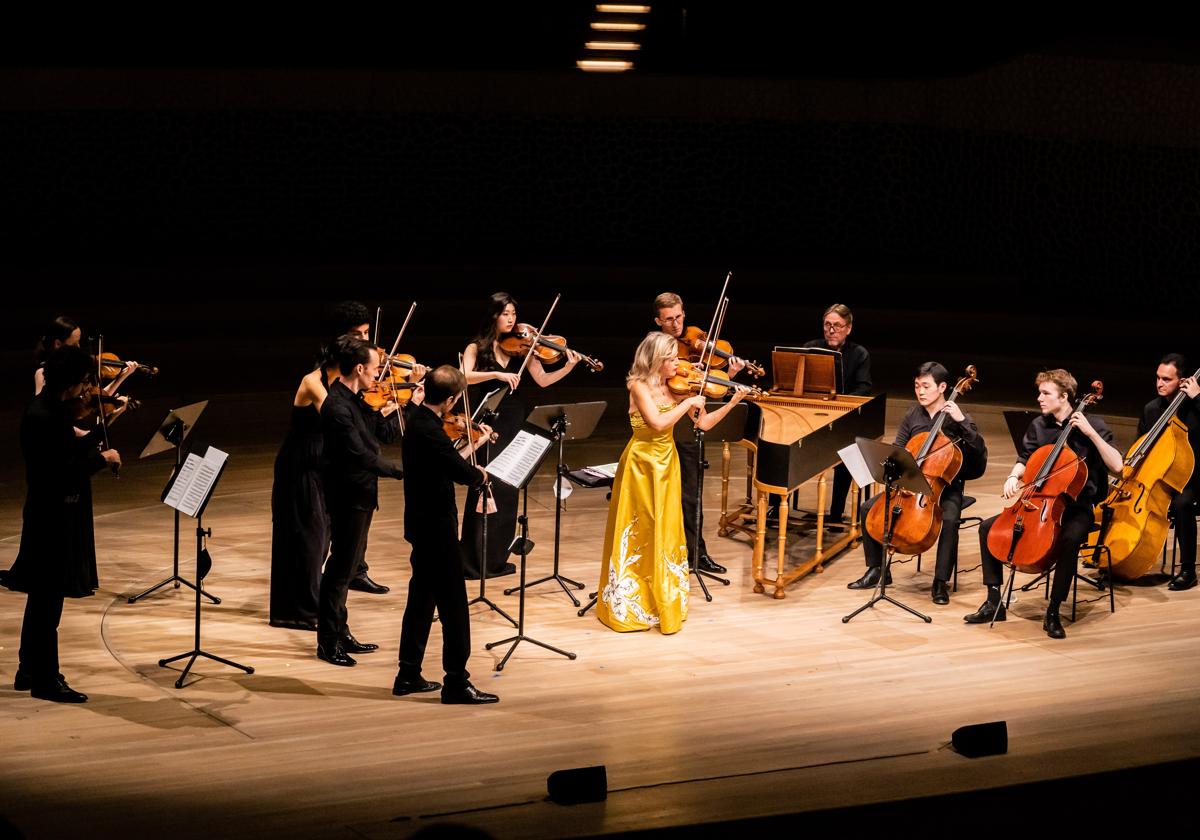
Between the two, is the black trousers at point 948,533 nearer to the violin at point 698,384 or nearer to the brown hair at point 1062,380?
the brown hair at point 1062,380

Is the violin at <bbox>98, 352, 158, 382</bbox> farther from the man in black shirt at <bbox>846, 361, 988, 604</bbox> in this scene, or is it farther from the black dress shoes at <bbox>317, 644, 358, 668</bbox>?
the man in black shirt at <bbox>846, 361, 988, 604</bbox>

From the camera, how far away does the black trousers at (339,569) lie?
18.9ft

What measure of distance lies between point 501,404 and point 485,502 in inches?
52.1

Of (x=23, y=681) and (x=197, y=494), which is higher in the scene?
(x=197, y=494)

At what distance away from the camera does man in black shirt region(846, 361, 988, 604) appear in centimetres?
668

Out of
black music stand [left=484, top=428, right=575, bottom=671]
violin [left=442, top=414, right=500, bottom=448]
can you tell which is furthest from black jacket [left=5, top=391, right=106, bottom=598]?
black music stand [left=484, top=428, right=575, bottom=671]

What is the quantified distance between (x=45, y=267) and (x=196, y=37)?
7.80 feet

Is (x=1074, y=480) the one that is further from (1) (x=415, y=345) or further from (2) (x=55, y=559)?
(1) (x=415, y=345)

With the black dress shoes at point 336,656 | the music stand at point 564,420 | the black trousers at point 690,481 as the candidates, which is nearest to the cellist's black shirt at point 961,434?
the black trousers at point 690,481

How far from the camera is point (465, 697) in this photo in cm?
541

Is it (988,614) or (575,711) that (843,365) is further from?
(575,711)

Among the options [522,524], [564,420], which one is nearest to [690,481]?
[564,420]

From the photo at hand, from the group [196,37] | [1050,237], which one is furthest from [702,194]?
[196,37]

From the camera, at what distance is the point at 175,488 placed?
218 inches
